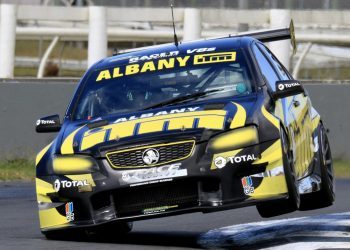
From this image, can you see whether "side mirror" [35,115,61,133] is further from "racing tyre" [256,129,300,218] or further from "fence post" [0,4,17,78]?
"fence post" [0,4,17,78]

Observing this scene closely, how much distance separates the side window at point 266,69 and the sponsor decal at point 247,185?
1.40 m

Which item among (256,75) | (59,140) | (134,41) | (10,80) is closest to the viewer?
(59,140)

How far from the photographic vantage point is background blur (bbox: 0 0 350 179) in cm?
1866

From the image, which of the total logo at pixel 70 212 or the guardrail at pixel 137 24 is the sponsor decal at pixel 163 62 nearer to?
the total logo at pixel 70 212

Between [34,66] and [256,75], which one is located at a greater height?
[256,75]

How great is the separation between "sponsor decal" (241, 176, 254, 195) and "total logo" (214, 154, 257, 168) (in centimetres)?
13

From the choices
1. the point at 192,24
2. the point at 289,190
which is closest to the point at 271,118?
the point at 289,190

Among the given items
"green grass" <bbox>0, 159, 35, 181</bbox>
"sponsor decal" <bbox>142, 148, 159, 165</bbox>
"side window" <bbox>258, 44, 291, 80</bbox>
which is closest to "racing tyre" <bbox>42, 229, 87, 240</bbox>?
"sponsor decal" <bbox>142, 148, 159, 165</bbox>

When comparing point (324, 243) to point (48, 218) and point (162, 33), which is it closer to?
point (48, 218)

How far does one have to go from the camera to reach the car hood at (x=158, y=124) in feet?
30.4

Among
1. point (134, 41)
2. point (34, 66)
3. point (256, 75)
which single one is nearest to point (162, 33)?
point (134, 41)

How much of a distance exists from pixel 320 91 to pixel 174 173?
1107 cm

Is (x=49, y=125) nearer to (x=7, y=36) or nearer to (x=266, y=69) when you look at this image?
(x=266, y=69)

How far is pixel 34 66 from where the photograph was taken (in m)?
29.5
